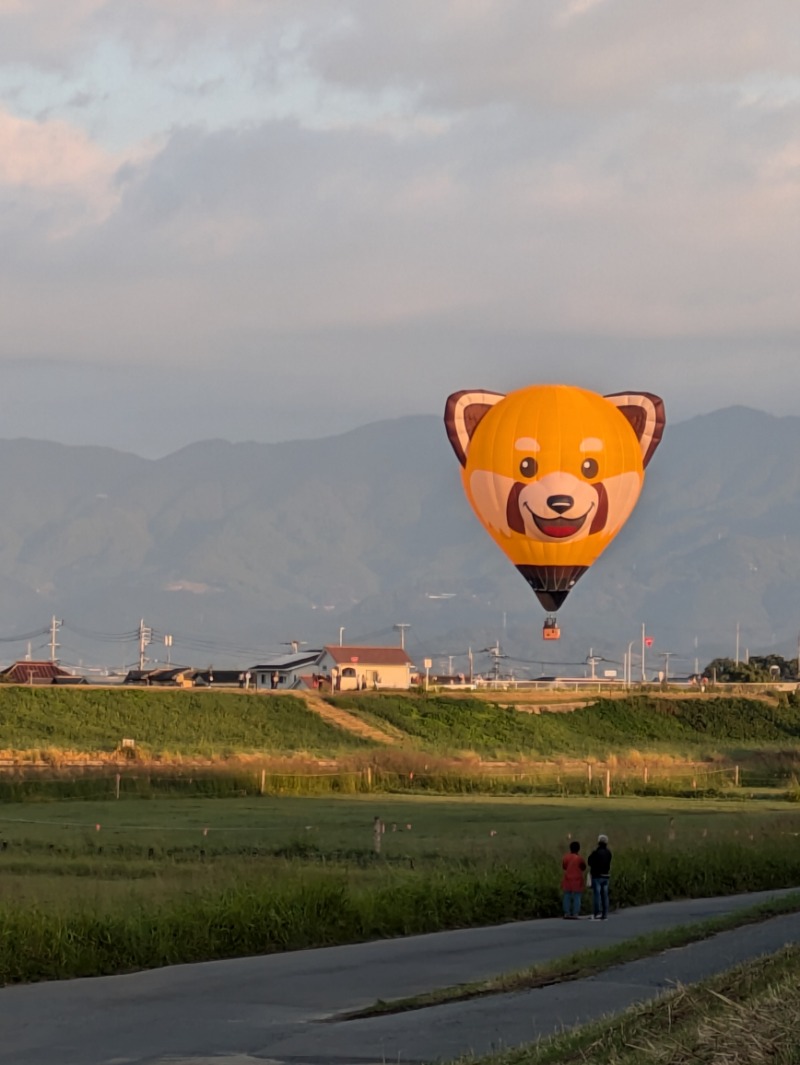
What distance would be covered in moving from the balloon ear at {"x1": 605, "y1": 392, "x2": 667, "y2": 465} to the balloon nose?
6.16 meters

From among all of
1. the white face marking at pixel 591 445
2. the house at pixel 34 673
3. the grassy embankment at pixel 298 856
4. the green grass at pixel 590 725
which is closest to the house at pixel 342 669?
the house at pixel 34 673

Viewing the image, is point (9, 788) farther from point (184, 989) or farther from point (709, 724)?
point (709, 724)

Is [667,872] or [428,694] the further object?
[428,694]

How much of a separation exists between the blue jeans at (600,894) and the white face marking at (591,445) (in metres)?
32.0

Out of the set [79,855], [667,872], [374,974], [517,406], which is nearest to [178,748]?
[517,406]

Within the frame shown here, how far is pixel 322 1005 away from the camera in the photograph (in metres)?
22.4

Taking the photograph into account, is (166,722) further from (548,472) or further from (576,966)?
(576,966)

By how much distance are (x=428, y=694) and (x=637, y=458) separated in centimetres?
5543

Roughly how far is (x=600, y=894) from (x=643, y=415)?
38016 mm

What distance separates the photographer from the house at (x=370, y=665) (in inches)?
6339

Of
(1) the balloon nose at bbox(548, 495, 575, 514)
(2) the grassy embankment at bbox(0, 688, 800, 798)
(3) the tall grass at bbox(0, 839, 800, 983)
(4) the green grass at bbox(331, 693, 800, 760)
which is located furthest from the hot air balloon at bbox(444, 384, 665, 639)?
(4) the green grass at bbox(331, 693, 800, 760)

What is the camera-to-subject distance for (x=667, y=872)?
1441 inches

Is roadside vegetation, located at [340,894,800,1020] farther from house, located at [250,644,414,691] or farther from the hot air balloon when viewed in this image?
house, located at [250,644,414,691]

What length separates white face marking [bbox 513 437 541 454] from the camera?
6259cm
